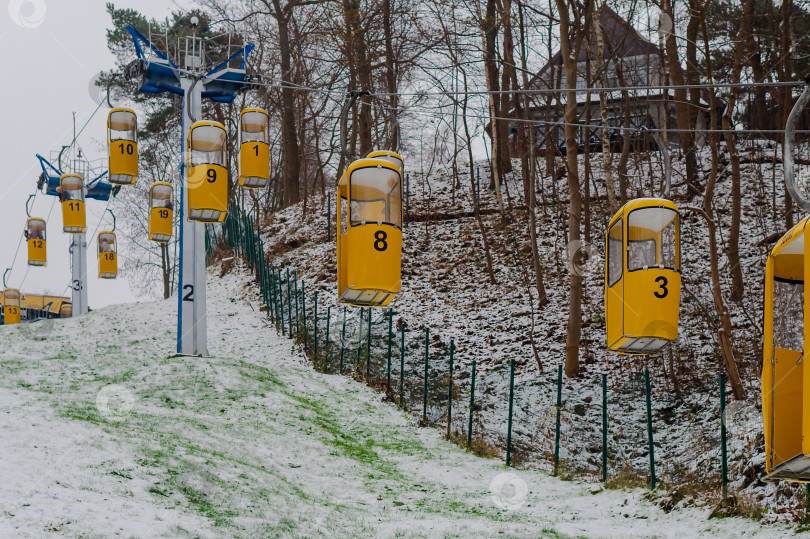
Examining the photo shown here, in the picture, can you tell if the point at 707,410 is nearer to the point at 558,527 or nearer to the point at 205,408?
the point at 558,527

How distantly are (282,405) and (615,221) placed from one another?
29.7 feet

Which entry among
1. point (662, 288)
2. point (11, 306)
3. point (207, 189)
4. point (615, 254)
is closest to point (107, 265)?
point (11, 306)

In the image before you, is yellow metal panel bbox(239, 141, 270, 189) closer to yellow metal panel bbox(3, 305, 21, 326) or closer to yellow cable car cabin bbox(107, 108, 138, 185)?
yellow cable car cabin bbox(107, 108, 138, 185)

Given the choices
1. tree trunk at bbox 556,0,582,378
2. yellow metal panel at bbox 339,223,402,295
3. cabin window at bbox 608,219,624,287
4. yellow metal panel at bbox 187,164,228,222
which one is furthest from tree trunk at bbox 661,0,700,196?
yellow metal panel at bbox 339,223,402,295

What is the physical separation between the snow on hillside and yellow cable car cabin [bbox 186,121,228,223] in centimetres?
678

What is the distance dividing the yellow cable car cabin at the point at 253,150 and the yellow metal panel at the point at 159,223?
9999mm

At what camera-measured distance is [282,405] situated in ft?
58.2

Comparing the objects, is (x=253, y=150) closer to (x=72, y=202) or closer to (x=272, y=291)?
(x=272, y=291)

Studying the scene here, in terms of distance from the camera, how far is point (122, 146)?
2058 cm

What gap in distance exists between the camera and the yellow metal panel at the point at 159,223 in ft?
85.0

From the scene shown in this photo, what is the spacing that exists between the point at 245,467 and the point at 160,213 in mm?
14896

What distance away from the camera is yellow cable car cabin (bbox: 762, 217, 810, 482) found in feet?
25.4

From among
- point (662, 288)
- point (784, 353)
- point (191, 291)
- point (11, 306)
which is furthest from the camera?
point (11, 306)

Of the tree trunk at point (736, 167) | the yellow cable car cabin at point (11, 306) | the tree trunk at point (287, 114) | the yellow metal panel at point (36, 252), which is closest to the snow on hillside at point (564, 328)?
the tree trunk at point (736, 167)
